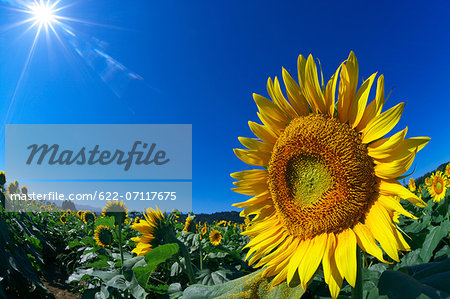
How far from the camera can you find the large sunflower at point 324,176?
1.05 meters

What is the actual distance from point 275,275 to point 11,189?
1647 cm

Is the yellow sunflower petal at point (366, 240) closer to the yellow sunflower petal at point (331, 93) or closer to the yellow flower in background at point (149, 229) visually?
the yellow sunflower petal at point (331, 93)

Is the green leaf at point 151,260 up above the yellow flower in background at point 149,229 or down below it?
below

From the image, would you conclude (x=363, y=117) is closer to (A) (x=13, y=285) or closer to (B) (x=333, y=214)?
(B) (x=333, y=214)

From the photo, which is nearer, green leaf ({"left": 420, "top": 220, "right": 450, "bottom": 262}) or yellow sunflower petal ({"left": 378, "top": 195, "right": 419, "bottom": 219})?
yellow sunflower petal ({"left": 378, "top": 195, "right": 419, "bottom": 219})

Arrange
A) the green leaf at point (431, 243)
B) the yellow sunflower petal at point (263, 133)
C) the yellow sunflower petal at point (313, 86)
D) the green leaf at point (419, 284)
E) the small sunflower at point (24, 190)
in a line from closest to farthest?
the green leaf at point (419, 284) → the yellow sunflower petal at point (313, 86) → the yellow sunflower petal at point (263, 133) → the green leaf at point (431, 243) → the small sunflower at point (24, 190)

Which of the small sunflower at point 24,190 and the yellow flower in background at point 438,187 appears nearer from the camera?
the yellow flower in background at point 438,187

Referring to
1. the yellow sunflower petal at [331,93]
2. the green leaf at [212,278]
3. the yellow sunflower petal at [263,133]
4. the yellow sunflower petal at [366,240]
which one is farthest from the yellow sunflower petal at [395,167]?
the green leaf at [212,278]

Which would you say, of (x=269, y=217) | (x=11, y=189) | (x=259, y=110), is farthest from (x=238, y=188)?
(x=11, y=189)

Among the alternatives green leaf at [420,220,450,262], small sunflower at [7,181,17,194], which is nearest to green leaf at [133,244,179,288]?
green leaf at [420,220,450,262]

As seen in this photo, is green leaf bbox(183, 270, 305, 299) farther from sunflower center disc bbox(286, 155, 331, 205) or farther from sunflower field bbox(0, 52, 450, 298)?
sunflower center disc bbox(286, 155, 331, 205)

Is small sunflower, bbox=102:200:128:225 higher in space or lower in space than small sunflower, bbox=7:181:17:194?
lower

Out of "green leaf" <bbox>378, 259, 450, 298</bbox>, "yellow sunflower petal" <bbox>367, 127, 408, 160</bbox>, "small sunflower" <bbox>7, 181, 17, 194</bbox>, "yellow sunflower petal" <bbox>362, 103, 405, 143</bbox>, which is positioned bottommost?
"green leaf" <bbox>378, 259, 450, 298</bbox>

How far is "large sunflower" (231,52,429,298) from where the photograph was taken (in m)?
1.05
